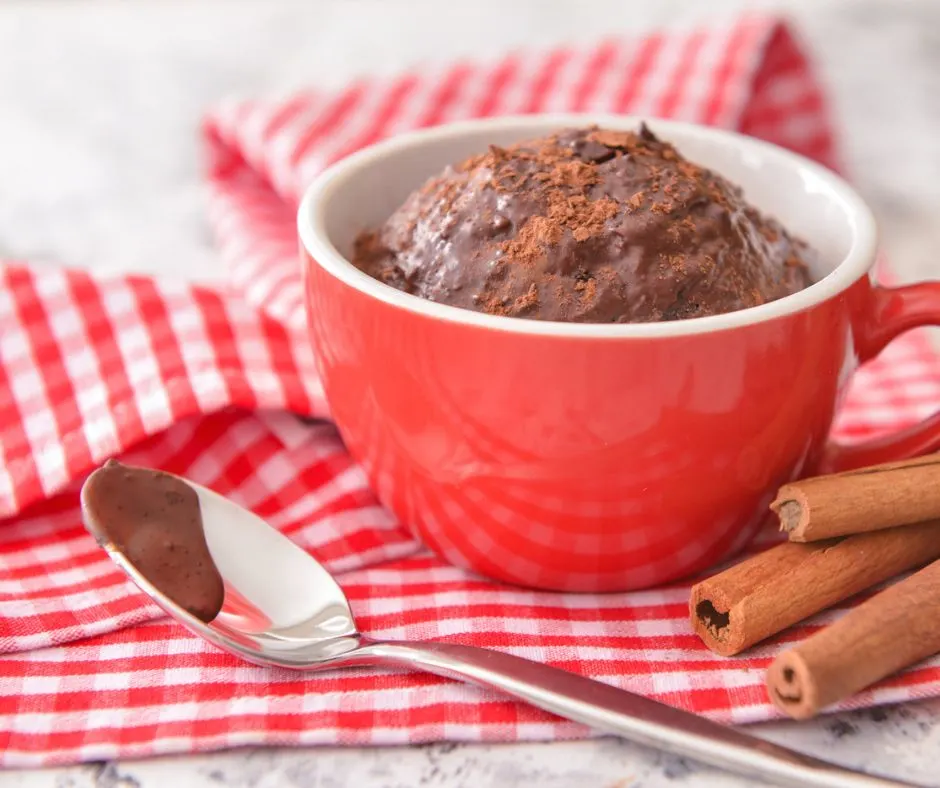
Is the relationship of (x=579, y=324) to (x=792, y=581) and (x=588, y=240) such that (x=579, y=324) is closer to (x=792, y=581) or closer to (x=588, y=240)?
(x=588, y=240)

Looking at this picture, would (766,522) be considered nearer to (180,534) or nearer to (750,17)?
(180,534)

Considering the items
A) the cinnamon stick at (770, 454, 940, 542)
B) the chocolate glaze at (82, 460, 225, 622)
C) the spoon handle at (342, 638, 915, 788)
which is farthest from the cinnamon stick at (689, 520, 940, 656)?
the chocolate glaze at (82, 460, 225, 622)

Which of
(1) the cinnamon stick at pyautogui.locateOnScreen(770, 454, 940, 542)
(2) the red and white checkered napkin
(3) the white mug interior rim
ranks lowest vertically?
(2) the red and white checkered napkin

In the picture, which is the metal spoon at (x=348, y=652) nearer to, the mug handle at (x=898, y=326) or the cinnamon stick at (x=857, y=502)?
the cinnamon stick at (x=857, y=502)

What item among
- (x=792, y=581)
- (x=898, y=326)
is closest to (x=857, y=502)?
(x=792, y=581)

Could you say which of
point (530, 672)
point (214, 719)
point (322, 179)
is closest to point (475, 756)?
point (530, 672)

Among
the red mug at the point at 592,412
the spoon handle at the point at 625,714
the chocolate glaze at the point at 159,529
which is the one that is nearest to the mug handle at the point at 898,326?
the red mug at the point at 592,412

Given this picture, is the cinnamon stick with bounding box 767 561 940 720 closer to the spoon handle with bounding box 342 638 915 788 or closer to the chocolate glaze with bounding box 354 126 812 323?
the spoon handle with bounding box 342 638 915 788
